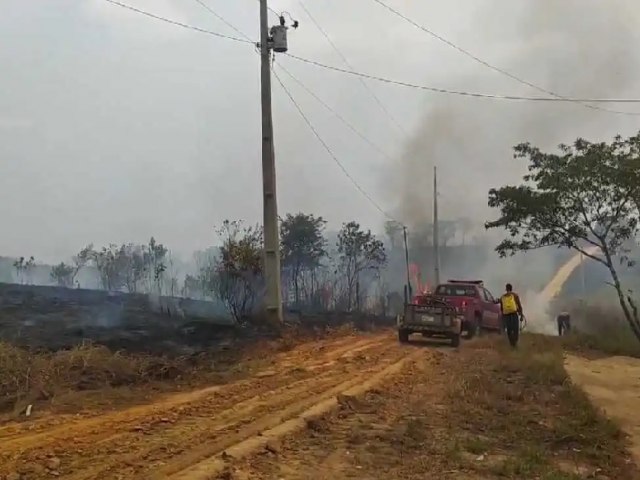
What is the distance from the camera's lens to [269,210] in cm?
1967

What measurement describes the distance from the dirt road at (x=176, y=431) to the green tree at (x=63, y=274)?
5477cm

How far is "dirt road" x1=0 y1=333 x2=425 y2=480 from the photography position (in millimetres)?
6137

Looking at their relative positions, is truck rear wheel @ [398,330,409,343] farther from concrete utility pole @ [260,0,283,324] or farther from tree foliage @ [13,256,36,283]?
tree foliage @ [13,256,36,283]

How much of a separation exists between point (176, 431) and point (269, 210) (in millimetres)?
12395

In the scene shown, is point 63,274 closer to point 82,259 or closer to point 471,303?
point 82,259

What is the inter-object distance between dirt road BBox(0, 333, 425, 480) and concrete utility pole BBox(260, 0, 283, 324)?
731cm

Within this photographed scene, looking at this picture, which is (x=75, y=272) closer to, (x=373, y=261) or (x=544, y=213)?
(x=373, y=261)

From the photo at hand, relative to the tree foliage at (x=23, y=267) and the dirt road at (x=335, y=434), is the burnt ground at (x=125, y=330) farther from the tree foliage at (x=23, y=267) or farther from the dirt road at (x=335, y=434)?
the tree foliage at (x=23, y=267)

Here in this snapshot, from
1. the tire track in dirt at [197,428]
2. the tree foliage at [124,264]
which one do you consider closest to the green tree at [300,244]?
the tree foliage at [124,264]

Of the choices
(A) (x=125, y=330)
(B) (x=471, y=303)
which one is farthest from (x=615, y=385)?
(A) (x=125, y=330)

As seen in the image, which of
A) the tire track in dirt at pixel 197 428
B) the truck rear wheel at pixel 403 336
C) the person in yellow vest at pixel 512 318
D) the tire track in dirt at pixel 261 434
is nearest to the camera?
the tire track in dirt at pixel 261 434

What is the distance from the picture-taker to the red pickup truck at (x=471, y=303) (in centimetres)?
2173

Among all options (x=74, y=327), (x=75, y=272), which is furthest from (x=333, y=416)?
(x=75, y=272)

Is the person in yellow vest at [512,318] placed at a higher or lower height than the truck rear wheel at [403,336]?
higher
